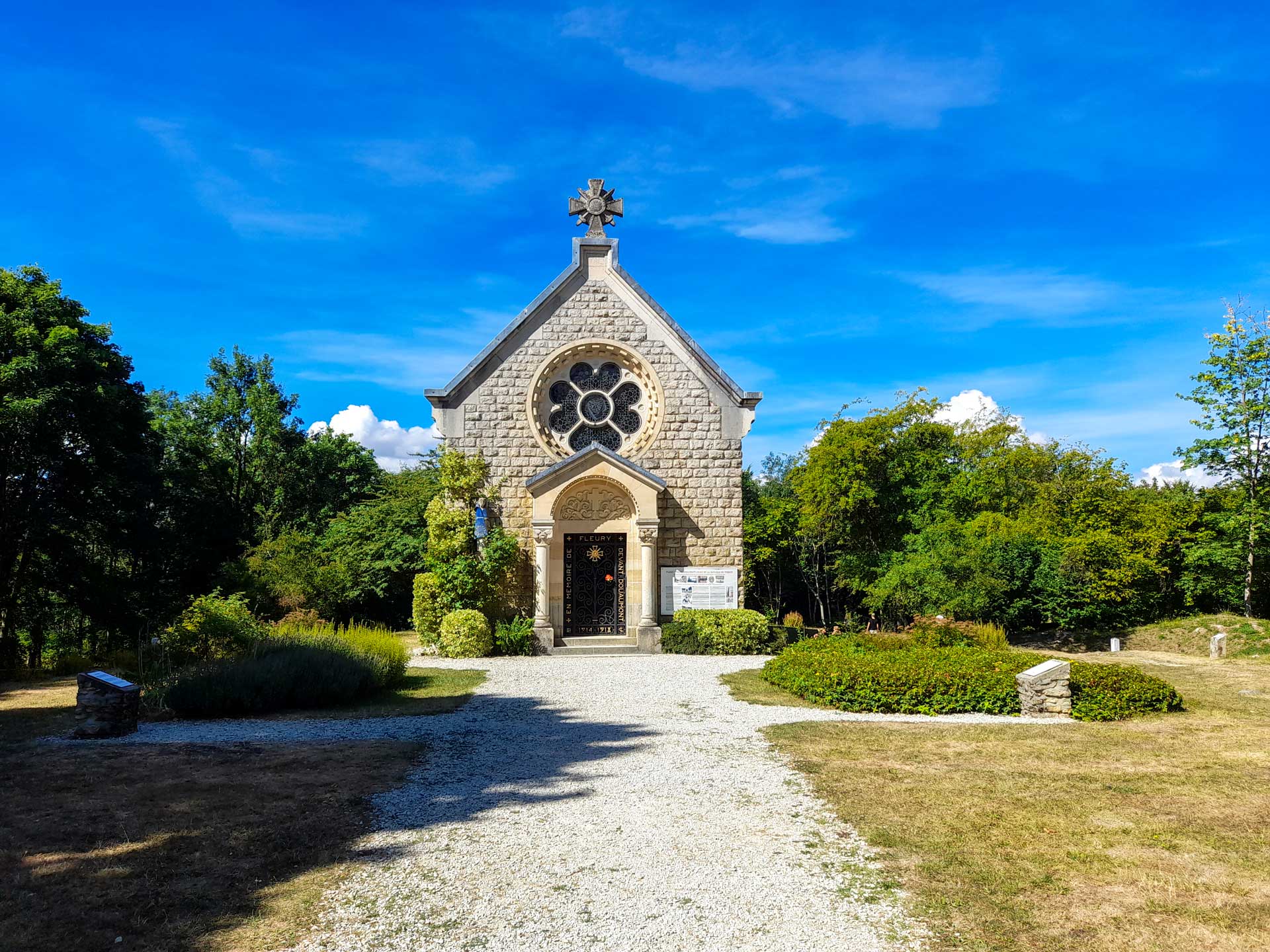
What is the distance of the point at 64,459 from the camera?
17172 millimetres

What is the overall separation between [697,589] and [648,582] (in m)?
1.30

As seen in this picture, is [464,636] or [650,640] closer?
[464,636]

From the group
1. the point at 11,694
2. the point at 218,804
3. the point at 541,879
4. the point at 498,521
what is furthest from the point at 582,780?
the point at 498,521

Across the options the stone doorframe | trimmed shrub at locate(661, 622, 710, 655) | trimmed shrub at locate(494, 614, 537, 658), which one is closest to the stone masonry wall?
the stone doorframe

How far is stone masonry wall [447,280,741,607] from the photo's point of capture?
19.3m

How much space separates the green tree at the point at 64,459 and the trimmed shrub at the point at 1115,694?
59.6 ft

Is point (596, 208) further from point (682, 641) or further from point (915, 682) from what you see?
point (915, 682)

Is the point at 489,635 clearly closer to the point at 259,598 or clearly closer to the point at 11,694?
the point at 259,598

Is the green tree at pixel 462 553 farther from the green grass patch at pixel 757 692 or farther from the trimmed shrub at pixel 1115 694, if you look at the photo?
the trimmed shrub at pixel 1115 694

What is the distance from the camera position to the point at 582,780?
24.5 ft

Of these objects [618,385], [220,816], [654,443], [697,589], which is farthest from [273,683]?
[618,385]

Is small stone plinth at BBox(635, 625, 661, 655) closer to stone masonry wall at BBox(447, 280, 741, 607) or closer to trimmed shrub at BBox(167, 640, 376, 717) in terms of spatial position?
stone masonry wall at BBox(447, 280, 741, 607)

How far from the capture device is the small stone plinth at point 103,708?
29.3 feet

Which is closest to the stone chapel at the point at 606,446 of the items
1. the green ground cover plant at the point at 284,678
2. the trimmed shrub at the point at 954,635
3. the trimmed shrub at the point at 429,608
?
the trimmed shrub at the point at 429,608
